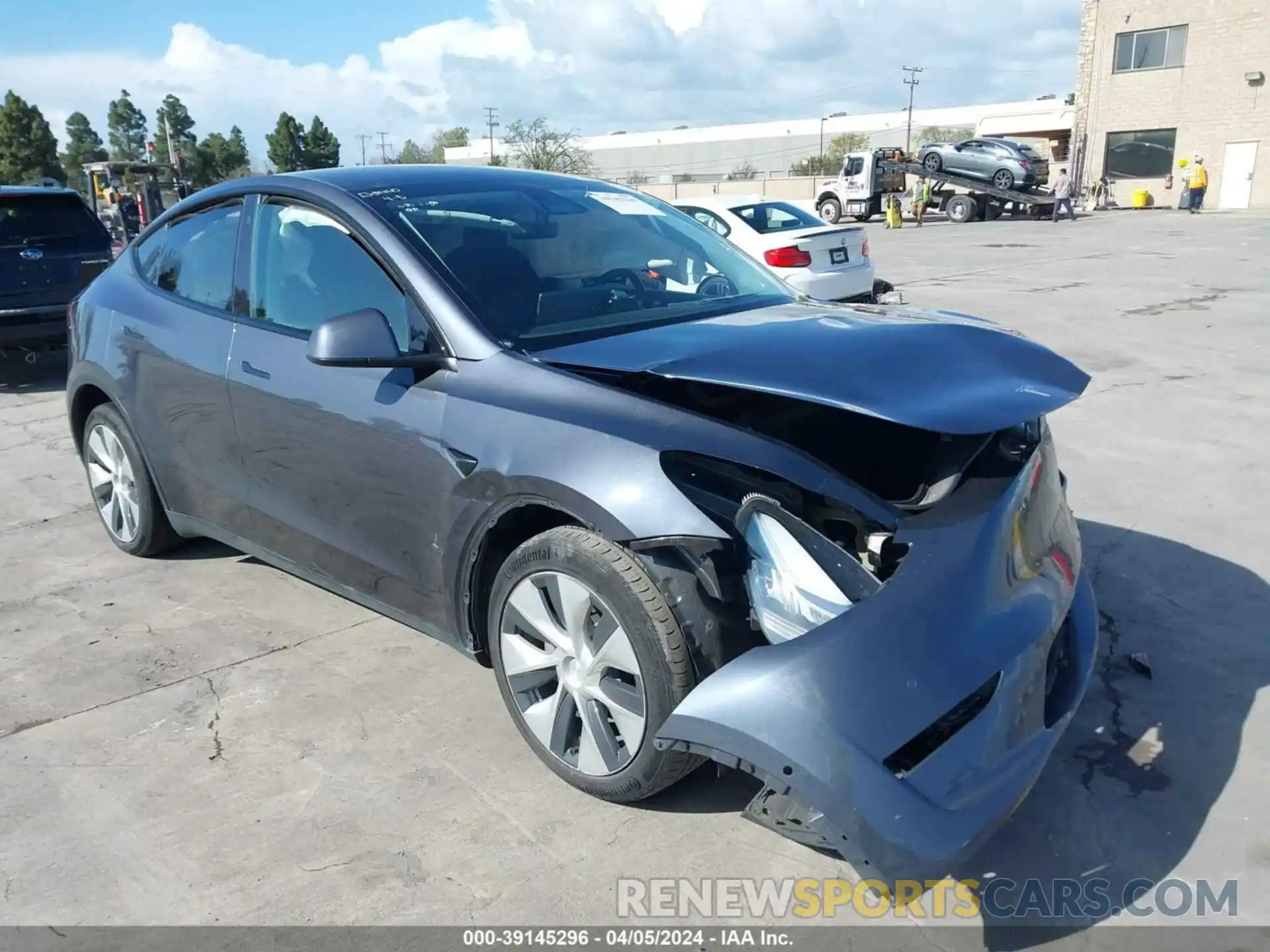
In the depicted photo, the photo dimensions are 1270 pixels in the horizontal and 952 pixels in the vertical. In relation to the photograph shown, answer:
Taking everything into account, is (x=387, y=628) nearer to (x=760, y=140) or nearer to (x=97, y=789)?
(x=97, y=789)

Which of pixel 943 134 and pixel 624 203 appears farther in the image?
pixel 943 134

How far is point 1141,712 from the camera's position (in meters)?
3.15

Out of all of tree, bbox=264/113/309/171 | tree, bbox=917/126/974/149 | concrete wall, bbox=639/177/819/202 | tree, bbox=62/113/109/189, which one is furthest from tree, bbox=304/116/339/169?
tree, bbox=917/126/974/149

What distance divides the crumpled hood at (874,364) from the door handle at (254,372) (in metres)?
1.25

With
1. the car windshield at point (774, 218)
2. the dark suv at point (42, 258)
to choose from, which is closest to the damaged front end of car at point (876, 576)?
the dark suv at point (42, 258)

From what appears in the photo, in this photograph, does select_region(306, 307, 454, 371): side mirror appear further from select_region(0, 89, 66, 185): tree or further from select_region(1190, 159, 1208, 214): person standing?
select_region(0, 89, 66, 185): tree

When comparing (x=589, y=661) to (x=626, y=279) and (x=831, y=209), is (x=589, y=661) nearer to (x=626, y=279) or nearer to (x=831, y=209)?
(x=626, y=279)

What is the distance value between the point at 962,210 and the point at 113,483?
3381 centimetres

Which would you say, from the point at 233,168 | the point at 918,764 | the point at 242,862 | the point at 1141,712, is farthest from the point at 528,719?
the point at 233,168

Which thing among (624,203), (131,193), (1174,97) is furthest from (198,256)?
(1174,97)

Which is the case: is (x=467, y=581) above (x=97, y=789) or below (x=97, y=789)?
above

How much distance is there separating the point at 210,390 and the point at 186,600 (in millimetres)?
1029

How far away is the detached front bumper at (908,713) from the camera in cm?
202

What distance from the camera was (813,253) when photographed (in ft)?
34.3
